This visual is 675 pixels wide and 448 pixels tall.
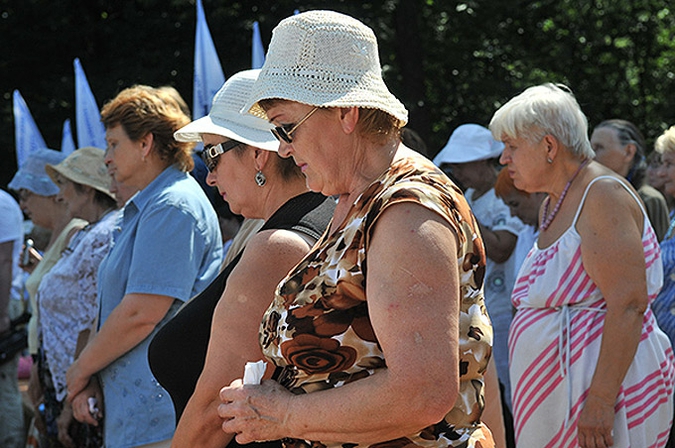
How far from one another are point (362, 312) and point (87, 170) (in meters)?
3.52

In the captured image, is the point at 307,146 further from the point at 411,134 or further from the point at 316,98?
the point at 411,134

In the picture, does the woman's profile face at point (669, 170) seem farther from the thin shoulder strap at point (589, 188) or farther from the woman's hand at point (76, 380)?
the woman's hand at point (76, 380)

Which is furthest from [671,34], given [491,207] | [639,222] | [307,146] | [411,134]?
[307,146]

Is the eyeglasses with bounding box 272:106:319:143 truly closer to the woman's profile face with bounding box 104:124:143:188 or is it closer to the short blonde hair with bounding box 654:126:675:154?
the woman's profile face with bounding box 104:124:143:188

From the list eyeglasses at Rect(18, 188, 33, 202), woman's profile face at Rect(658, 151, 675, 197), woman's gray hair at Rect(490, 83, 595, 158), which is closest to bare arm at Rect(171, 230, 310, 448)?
woman's gray hair at Rect(490, 83, 595, 158)

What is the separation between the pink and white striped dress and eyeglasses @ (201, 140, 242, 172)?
137 cm

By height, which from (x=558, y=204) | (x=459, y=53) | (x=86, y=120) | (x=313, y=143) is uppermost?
(x=313, y=143)

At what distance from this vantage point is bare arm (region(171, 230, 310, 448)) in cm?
219

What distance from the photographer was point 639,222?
10.7ft

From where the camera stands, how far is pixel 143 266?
3.44 m

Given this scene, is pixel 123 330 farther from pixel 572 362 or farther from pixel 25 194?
pixel 25 194

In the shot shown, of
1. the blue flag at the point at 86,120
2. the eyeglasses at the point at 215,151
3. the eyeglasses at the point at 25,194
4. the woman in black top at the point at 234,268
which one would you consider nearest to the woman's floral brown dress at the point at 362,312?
the woman in black top at the point at 234,268

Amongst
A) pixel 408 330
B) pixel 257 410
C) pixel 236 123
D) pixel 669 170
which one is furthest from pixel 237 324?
pixel 669 170

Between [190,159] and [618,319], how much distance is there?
1814mm
